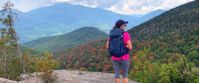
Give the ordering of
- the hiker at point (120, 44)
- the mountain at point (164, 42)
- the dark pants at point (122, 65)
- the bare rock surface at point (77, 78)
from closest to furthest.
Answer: the hiker at point (120, 44) → the dark pants at point (122, 65) → the bare rock surface at point (77, 78) → the mountain at point (164, 42)

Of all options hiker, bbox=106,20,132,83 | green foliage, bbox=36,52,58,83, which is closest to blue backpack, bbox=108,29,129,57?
hiker, bbox=106,20,132,83

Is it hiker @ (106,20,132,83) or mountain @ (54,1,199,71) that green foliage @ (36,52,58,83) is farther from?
mountain @ (54,1,199,71)

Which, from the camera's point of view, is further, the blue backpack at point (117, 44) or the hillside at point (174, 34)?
the hillside at point (174, 34)

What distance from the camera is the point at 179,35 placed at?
3927 inches

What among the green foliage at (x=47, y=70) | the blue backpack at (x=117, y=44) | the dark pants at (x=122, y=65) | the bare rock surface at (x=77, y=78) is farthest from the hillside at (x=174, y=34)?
the blue backpack at (x=117, y=44)

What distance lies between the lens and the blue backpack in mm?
12805

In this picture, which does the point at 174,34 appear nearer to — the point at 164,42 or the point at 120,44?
the point at 164,42

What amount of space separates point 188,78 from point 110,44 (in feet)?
36.4

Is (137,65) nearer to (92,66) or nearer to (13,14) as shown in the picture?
(13,14)

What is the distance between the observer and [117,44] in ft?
42.1

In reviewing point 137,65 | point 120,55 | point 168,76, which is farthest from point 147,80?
point 120,55

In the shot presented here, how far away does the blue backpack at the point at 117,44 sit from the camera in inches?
504

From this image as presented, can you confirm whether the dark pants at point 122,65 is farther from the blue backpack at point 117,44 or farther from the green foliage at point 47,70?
the green foliage at point 47,70

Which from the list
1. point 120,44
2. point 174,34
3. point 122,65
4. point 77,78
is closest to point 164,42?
point 174,34
